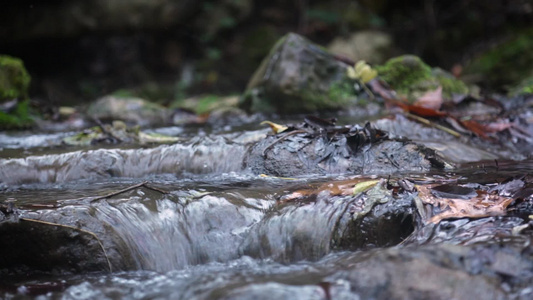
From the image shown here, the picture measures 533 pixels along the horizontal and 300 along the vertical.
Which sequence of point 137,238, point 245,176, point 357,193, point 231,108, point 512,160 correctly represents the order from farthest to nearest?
1. point 231,108
2. point 512,160
3. point 245,176
4. point 357,193
5. point 137,238

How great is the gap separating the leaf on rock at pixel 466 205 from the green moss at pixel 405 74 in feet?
A: 9.99

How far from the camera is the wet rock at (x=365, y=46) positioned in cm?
781

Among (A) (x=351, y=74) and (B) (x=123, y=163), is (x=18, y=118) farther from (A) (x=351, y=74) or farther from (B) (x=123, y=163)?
(A) (x=351, y=74)

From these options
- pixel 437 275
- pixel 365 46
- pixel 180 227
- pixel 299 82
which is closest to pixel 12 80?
pixel 299 82

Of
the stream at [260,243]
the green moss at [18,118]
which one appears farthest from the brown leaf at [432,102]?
the green moss at [18,118]

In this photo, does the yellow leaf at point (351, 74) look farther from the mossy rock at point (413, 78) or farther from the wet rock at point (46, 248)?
the wet rock at point (46, 248)

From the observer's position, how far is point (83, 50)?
8.22 m

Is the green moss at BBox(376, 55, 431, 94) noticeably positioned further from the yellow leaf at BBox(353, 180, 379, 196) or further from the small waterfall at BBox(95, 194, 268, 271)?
the small waterfall at BBox(95, 194, 268, 271)

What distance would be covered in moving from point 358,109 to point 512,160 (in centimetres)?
199

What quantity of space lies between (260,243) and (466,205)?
0.77 meters

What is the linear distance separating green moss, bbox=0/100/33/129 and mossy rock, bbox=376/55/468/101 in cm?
368

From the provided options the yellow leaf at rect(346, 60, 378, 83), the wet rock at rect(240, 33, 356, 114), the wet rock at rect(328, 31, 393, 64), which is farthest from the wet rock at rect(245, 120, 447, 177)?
the wet rock at rect(328, 31, 393, 64)

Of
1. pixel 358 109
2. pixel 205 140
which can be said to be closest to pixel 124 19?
pixel 358 109

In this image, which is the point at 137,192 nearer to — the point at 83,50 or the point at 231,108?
the point at 231,108
